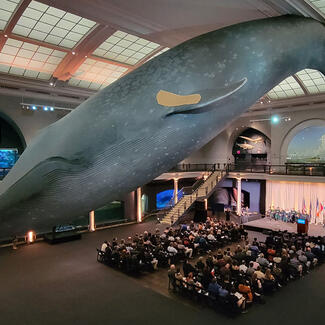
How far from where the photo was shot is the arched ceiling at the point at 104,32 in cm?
407

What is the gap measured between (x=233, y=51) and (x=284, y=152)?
25.2 m

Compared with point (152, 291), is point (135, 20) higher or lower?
higher

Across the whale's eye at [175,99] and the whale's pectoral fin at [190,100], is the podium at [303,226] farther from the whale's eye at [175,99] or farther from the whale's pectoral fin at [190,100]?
the whale's eye at [175,99]

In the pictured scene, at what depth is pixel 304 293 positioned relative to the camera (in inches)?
393

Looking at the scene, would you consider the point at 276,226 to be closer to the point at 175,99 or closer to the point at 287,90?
the point at 287,90

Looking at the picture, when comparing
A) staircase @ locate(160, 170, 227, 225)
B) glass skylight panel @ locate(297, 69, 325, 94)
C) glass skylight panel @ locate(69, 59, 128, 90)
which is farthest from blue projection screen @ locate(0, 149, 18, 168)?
glass skylight panel @ locate(297, 69, 325, 94)

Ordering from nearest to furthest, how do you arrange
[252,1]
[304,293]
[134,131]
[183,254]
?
[134,131], [252,1], [304,293], [183,254]

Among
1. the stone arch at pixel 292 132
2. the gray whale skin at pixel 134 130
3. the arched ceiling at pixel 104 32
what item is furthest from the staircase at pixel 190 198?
the gray whale skin at pixel 134 130

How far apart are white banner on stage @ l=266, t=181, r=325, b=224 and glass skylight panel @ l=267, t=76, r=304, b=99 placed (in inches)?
289

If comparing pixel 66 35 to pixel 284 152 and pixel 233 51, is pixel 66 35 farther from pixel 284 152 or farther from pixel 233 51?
pixel 284 152

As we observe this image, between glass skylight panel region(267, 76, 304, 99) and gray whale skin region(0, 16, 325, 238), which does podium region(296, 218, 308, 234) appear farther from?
gray whale skin region(0, 16, 325, 238)

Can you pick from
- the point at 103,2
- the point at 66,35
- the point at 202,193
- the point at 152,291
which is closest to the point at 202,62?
the point at 103,2

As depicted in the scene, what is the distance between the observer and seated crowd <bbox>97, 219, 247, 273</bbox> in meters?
12.0

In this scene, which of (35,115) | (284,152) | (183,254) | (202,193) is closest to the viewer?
(183,254)
